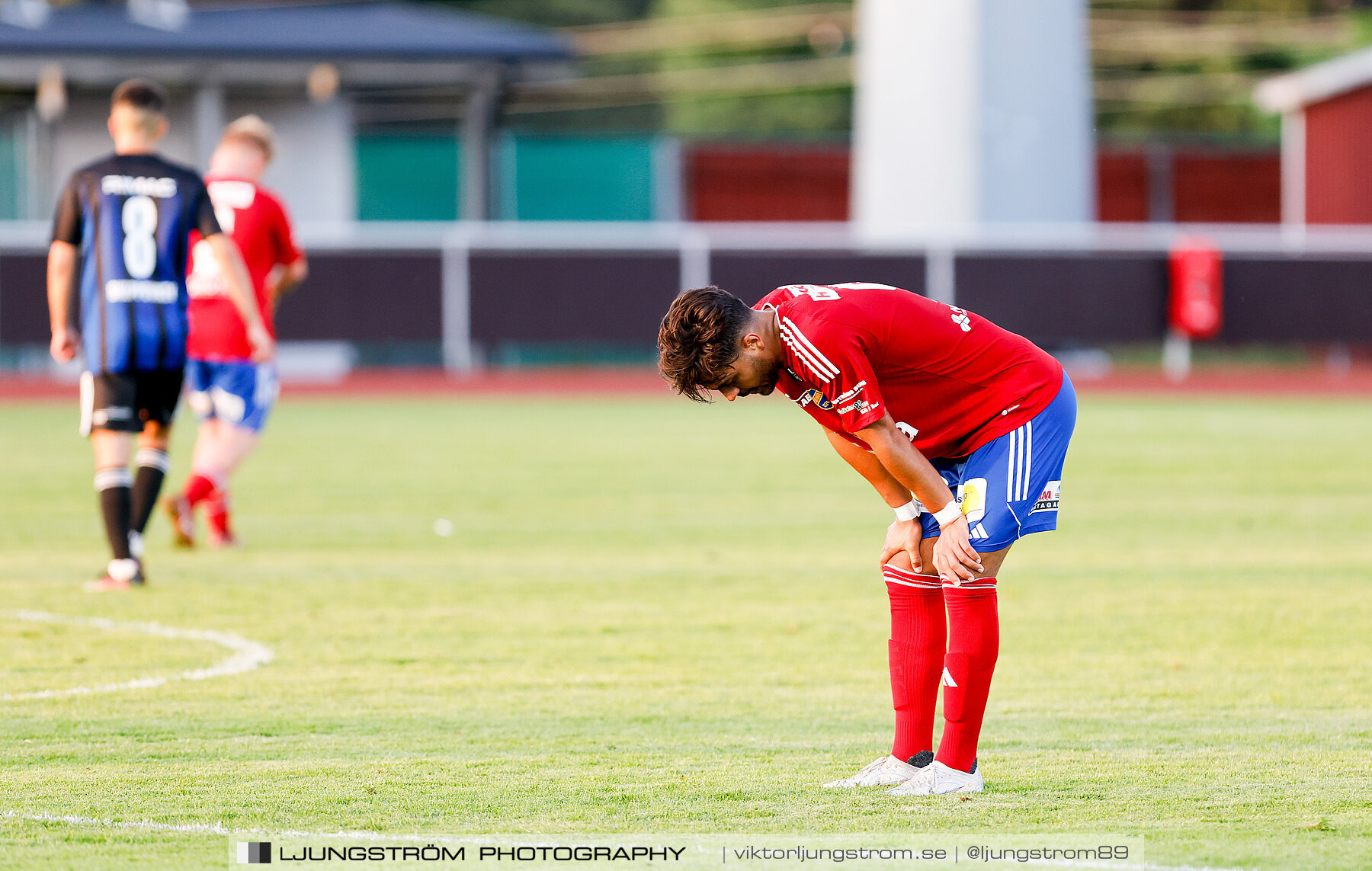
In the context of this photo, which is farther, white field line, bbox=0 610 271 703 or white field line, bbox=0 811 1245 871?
white field line, bbox=0 610 271 703

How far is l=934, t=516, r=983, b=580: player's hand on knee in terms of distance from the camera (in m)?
4.41

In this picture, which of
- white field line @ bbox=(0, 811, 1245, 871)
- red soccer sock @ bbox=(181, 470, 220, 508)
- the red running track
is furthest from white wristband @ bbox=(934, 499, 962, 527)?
the red running track

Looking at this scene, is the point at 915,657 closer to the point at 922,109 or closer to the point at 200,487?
the point at 200,487

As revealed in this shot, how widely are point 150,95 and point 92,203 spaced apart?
0.54 m

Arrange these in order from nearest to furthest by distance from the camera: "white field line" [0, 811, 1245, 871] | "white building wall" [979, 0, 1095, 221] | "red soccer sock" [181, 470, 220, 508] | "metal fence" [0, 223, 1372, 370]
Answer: "white field line" [0, 811, 1245, 871], "red soccer sock" [181, 470, 220, 508], "metal fence" [0, 223, 1372, 370], "white building wall" [979, 0, 1095, 221]

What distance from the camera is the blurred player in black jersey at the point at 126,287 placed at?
25.6ft

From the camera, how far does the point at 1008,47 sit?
2564 centimetres

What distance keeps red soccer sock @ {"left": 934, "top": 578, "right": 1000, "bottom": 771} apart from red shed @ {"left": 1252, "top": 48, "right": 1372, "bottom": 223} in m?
27.8

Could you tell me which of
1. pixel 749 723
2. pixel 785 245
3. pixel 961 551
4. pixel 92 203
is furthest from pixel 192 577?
pixel 785 245

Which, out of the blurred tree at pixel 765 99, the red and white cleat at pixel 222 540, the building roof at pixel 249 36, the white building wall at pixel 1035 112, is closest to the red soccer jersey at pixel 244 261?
the red and white cleat at pixel 222 540

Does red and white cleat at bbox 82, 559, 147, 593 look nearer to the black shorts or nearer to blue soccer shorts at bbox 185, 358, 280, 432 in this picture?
the black shorts

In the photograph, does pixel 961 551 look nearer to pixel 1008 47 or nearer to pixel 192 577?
pixel 192 577

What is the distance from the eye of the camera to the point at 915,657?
4.73 meters

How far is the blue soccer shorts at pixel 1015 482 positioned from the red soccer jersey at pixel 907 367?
40mm
